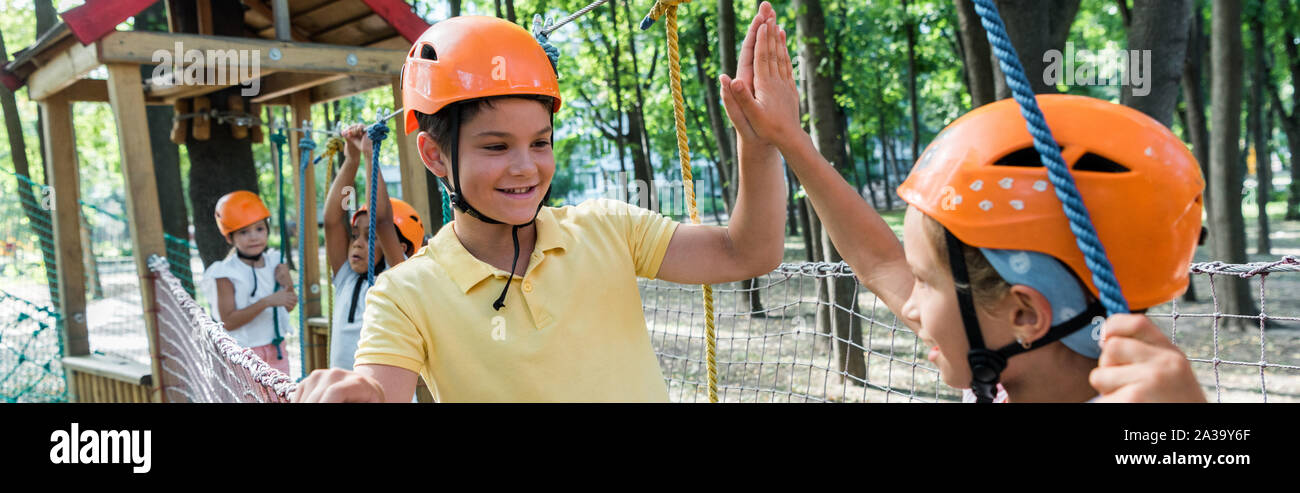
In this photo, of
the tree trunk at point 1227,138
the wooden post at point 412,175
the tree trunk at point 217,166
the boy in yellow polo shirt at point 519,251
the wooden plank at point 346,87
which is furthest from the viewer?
the tree trunk at point 1227,138

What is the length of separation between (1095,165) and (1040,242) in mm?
131

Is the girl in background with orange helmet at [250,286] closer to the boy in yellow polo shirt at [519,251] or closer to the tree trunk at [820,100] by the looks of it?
the boy in yellow polo shirt at [519,251]

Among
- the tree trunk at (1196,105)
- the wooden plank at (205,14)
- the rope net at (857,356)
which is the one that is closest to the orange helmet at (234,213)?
the wooden plank at (205,14)

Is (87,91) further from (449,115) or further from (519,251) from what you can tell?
(519,251)

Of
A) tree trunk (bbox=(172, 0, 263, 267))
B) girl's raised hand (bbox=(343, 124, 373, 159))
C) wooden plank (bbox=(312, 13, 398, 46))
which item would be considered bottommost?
girl's raised hand (bbox=(343, 124, 373, 159))

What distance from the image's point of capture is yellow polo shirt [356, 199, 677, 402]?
180cm

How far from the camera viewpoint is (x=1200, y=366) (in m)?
8.49

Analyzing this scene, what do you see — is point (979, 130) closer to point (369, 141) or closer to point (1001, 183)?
point (1001, 183)

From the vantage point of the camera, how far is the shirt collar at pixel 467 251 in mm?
1868

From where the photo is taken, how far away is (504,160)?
6.18 feet

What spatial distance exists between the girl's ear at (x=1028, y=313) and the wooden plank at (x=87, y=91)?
6561mm

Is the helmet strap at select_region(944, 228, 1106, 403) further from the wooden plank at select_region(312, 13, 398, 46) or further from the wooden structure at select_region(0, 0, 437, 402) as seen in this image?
the wooden plank at select_region(312, 13, 398, 46)

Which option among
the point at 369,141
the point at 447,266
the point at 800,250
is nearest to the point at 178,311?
the point at 369,141

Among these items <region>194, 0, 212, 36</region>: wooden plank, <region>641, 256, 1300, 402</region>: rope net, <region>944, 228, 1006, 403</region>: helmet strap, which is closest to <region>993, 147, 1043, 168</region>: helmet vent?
<region>944, 228, 1006, 403</region>: helmet strap
